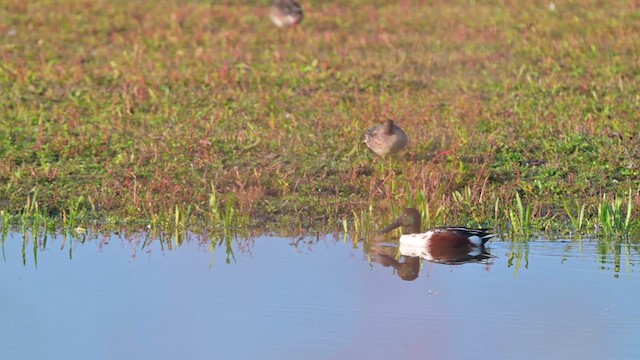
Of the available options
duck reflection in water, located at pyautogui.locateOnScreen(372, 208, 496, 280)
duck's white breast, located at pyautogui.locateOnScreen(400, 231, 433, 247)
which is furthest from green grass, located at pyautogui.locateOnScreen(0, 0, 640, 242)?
duck's white breast, located at pyautogui.locateOnScreen(400, 231, 433, 247)

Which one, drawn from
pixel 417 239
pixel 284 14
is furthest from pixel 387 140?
pixel 284 14

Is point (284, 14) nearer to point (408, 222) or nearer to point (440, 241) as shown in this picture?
point (408, 222)

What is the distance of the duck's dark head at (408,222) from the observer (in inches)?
417

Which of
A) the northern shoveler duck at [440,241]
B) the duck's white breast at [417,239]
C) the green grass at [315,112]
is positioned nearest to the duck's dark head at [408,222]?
the northern shoveler duck at [440,241]

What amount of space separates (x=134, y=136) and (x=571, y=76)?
5.81 m

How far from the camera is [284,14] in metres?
20.2

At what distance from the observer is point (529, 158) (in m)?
13.2

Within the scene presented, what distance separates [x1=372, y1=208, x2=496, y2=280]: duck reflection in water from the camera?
9.95 meters

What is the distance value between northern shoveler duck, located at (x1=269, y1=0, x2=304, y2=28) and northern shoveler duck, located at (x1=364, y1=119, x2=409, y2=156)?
7526mm

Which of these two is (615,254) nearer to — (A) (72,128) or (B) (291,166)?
(B) (291,166)

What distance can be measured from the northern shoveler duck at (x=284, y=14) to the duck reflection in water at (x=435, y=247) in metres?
10.00

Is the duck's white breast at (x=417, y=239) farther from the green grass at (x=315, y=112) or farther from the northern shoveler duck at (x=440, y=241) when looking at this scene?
the green grass at (x=315, y=112)

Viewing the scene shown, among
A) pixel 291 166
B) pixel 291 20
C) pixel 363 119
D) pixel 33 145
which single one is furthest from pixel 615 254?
pixel 291 20

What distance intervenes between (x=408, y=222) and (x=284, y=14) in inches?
397
